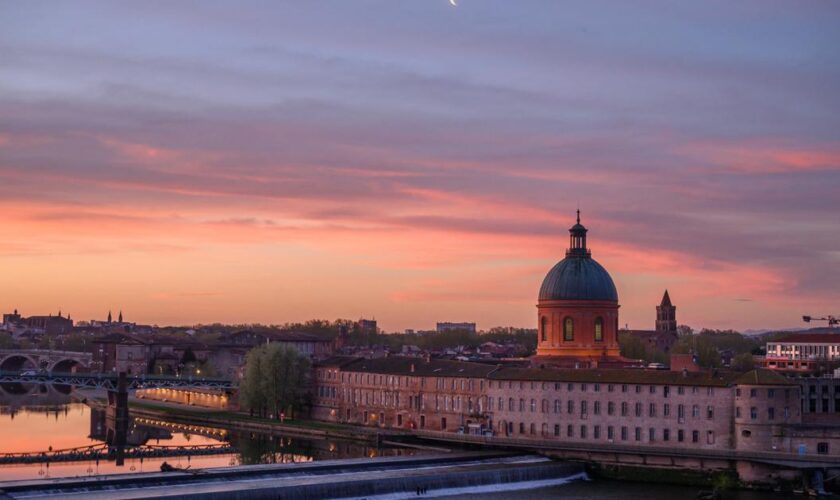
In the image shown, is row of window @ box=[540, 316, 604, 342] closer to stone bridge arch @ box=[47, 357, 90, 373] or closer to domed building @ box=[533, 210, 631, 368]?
domed building @ box=[533, 210, 631, 368]

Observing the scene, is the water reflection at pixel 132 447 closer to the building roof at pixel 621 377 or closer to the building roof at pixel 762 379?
the building roof at pixel 621 377

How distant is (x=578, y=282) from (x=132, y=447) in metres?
34.0

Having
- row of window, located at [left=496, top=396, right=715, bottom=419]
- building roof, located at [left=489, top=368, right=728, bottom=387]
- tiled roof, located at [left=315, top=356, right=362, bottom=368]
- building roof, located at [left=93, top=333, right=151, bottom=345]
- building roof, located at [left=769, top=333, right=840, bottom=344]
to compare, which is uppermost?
building roof, located at [left=769, top=333, right=840, bottom=344]

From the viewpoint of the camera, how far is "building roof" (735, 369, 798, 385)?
7369 cm

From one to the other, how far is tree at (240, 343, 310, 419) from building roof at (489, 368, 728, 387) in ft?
66.8

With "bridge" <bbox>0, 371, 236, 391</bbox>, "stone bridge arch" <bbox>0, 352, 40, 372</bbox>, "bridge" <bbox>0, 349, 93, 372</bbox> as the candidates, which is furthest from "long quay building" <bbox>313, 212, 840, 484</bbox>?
"stone bridge arch" <bbox>0, 352, 40, 372</bbox>

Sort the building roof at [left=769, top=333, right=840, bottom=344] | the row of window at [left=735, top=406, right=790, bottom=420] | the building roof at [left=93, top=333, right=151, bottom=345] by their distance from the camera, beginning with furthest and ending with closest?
the building roof at [left=93, top=333, right=151, bottom=345] < the building roof at [left=769, top=333, right=840, bottom=344] < the row of window at [left=735, top=406, right=790, bottom=420]

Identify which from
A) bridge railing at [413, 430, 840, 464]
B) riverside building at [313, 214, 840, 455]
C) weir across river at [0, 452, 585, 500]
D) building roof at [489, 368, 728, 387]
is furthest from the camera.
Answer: building roof at [489, 368, 728, 387]

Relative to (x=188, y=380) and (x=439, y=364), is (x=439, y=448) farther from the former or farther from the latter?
(x=188, y=380)

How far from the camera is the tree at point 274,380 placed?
99.1 meters

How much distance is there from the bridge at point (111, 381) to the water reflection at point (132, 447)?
9.22 feet

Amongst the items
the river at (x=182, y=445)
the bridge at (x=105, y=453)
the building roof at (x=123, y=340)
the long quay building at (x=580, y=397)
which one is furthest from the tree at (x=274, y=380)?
the building roof at (x=123, y=340)

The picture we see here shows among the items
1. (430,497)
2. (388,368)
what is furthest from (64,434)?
(430,497)

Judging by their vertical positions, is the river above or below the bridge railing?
below
